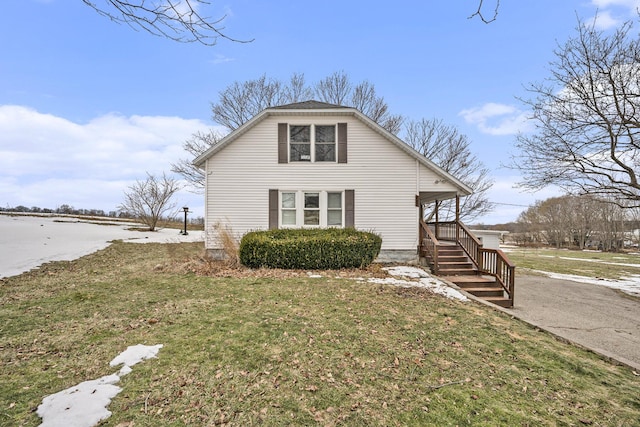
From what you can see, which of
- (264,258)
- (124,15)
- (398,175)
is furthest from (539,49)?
(124,15)

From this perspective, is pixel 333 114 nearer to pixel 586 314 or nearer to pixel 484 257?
pixel 484 257

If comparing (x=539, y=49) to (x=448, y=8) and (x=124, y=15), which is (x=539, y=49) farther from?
(x=124, y=15)

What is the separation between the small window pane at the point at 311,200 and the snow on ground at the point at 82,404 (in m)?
8.40

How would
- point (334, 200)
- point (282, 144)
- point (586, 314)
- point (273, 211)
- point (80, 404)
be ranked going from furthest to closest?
point (334, 200), point (282, 144), point (273, 211), point (586, 314), point (80, 404)

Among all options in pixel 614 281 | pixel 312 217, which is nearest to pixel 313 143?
pixel 312 217

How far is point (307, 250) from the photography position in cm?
960

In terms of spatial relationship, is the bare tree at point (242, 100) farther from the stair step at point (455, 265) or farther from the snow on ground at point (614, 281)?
the snow on ground at point (614, 281)

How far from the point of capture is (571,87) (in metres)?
9.49

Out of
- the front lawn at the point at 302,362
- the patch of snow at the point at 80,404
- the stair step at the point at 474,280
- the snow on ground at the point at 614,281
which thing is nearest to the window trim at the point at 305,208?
the stair step at the point at 474,280

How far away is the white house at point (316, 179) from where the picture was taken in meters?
11.1

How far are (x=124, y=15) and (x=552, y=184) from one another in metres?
13.0

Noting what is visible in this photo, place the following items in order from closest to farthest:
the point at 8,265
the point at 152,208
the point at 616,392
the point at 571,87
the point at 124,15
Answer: the point at 124,15 → the point at 616,392 → the point at 8,265 → the point at 571,87 → the point at 152,208

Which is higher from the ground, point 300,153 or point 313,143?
point 313,143

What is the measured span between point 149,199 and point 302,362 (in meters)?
24.4
